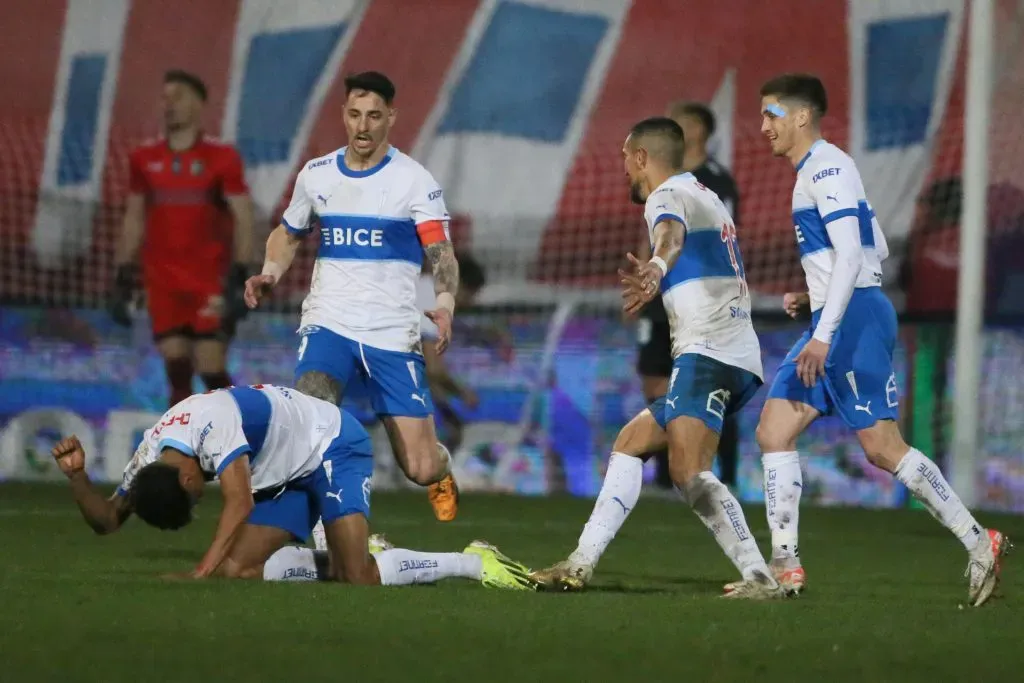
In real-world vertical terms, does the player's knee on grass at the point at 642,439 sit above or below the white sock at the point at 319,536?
above

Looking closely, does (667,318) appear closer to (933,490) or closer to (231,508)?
(933,490)

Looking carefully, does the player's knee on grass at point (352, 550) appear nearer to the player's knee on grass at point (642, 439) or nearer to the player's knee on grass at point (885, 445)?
the player's knee on grass at point (642, 439)

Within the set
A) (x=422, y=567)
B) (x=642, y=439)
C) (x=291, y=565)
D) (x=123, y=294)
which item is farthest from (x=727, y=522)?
(x=123, y=294)

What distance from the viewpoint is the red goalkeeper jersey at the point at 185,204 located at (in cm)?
1167

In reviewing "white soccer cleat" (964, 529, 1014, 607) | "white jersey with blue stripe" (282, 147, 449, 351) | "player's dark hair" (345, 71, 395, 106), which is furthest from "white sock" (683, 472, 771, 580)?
"player's dark hair" (345, 71, 395, 106)

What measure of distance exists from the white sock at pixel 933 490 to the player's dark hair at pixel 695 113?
4.04m

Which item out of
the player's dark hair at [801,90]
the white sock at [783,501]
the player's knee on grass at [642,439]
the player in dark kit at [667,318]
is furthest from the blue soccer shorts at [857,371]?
the player in dark kit at [667,318]

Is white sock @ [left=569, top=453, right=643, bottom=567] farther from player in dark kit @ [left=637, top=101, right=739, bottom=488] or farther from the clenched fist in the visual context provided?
player in dark kit @ [left=637, top=101, right=739, bottom=488]

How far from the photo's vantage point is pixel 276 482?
6969 millimetres

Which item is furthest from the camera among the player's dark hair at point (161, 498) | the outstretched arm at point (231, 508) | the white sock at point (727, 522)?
the white sock at point (727, 522)

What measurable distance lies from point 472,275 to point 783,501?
6798 mm

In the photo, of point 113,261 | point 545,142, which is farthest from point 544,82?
point 113,261

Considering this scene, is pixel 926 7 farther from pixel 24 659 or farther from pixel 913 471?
pixel 24 659

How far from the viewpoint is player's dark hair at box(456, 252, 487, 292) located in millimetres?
13648
